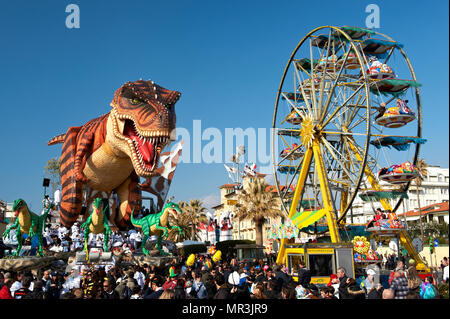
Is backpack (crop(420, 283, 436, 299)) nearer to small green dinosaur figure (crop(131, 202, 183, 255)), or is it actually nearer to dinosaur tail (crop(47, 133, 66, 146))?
small green dinosaur figure (crop(131, 202, 183, 255))

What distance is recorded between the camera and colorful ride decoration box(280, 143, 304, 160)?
24.3m

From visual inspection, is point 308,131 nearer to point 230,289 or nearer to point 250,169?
point 230,289

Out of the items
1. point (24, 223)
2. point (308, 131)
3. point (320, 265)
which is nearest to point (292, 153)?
point (308, 131)

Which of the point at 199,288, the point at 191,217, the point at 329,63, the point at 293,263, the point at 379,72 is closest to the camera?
the point at 199,288

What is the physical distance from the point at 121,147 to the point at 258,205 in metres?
23.0

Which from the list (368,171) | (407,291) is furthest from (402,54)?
(407,291)

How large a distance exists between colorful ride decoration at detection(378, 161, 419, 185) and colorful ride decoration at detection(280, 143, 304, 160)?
631cm

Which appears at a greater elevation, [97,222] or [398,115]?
[398,115]

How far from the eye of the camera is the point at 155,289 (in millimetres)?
6875

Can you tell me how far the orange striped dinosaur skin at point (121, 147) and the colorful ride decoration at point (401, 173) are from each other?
35.3ft

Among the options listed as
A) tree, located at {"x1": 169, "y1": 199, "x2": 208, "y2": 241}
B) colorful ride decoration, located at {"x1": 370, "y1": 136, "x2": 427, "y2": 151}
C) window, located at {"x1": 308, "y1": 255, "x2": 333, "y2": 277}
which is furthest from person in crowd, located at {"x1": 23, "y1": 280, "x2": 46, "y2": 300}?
tree, located at {"x1": 169, "y1": 199, "x2": 208, "y2": 241}

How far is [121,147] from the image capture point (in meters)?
13.1

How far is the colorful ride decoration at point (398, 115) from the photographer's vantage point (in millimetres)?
19016
